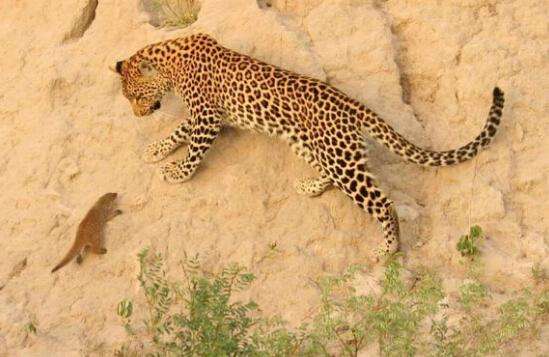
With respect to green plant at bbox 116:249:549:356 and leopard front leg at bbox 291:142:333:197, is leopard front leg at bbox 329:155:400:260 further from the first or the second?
leopard front leg at bbox 291:142:333:197

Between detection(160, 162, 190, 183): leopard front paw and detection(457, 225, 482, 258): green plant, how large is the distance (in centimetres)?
237

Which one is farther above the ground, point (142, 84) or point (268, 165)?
point (142, 84)

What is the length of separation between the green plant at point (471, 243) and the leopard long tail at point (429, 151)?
0.60 meters

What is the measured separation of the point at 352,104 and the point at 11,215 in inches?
120

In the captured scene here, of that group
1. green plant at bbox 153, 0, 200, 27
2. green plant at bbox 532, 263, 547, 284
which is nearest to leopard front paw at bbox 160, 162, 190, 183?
green plant at bbox 153, 0, 200, 27

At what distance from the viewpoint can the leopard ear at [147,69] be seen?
368 inches

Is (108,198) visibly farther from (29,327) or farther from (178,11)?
(178,11)

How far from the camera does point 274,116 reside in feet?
28.2

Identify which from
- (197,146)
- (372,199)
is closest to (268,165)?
(197,146)

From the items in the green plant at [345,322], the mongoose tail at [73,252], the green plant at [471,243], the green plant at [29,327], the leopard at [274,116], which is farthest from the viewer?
the mongoose tail at [73,252]

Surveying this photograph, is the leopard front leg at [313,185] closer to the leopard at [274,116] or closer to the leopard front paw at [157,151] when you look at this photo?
the leopard at [274,116]

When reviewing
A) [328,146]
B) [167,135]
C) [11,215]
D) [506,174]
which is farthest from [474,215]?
[11,215]

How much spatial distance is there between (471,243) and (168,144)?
8.98 ft

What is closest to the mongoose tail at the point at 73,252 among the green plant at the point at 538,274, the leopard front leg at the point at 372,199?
the leopard front leg at the point at 372,199
